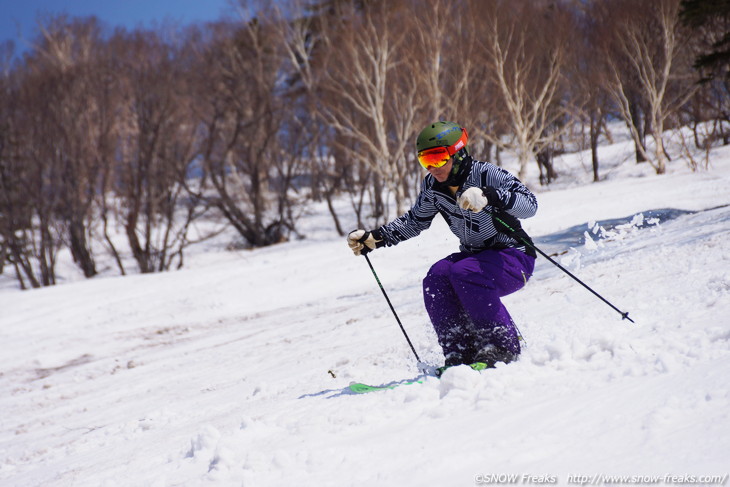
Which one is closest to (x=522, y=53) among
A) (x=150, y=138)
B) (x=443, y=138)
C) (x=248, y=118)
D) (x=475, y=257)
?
(x=248, y=118)

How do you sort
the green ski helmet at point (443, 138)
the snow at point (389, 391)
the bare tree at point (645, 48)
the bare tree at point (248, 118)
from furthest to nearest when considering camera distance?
1. the bare tree at point (248, 118)
2. the bare tree at point (645, 48)
3. the green ski helmet at point (443, 138)
4. the snow at point (389, 391)

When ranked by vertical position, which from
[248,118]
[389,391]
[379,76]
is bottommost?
[389,391]

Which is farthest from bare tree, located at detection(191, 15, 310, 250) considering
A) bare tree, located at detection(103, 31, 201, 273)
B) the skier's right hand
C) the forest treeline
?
the skier's right hand

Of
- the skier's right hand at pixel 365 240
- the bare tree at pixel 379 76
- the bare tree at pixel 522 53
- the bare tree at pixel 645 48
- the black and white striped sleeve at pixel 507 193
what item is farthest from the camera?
the bare tree at pixel 645 48

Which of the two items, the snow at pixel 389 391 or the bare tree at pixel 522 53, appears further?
the bare tree at pixel 522 53

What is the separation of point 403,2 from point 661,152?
36.8ft

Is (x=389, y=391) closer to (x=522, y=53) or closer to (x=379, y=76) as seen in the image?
(x=379, y=76)

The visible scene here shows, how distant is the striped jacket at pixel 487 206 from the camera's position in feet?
11.0

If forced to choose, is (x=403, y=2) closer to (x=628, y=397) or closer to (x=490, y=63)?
(x=490, y=63)

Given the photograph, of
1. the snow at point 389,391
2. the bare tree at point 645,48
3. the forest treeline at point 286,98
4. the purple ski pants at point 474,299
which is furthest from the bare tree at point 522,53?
the purple ski pants at point 474,299

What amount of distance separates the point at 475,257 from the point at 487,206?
0.33 m

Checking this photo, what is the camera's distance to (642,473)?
1.72 m

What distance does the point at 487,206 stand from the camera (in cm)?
334

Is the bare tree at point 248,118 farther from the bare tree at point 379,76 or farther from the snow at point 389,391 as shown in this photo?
the snow at point 389,391
